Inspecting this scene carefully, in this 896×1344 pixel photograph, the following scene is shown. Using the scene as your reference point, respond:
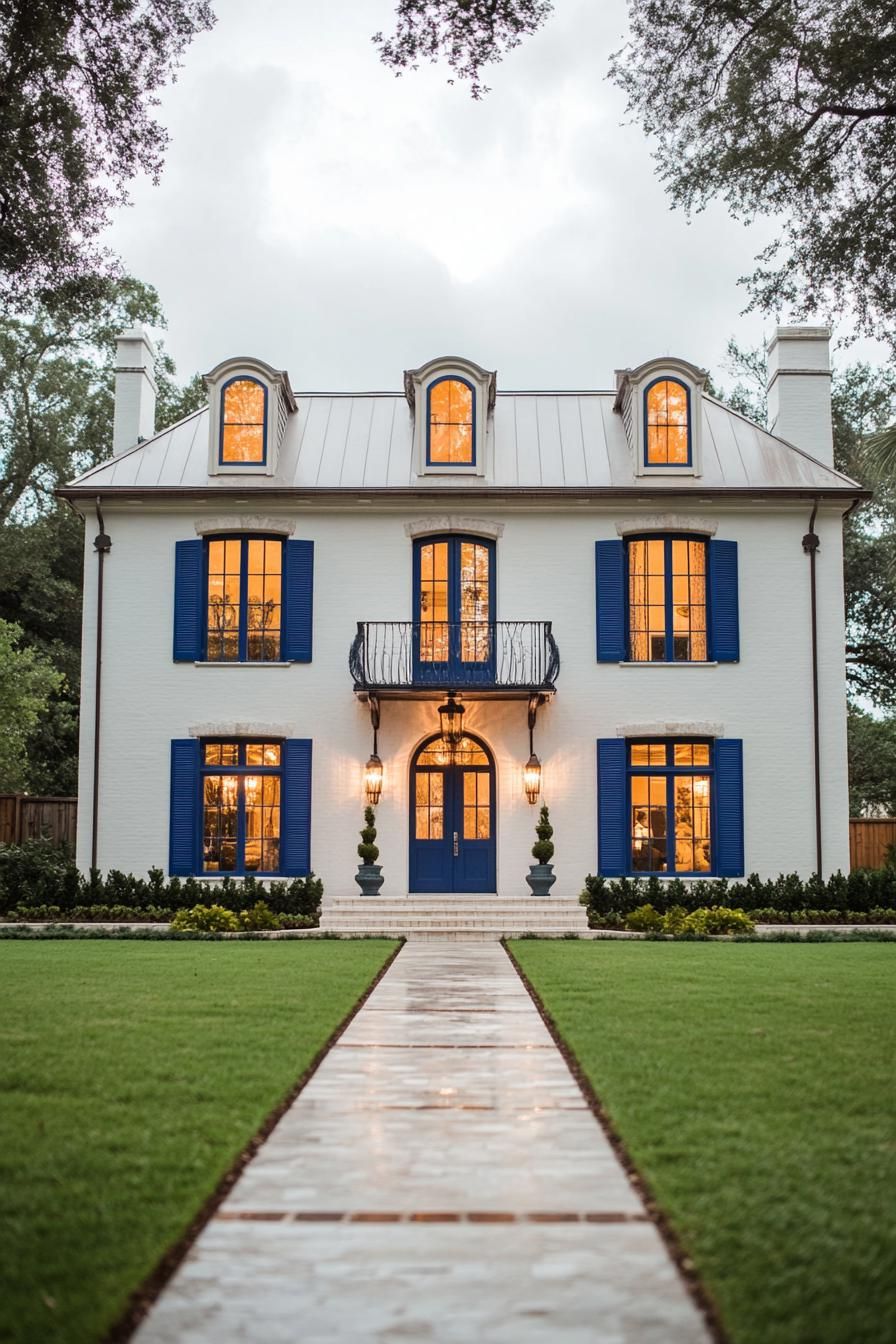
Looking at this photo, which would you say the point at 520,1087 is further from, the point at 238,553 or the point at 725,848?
the point at 238,553

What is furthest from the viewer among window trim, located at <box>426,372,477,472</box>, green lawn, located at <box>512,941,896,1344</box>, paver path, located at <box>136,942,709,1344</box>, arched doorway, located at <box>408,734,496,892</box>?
window trim, located at <box>426,372,477,472</box>

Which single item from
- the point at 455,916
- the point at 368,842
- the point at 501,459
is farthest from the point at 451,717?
the point at 501,459

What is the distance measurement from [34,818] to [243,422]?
8.18 m

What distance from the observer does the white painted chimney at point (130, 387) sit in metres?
21.9

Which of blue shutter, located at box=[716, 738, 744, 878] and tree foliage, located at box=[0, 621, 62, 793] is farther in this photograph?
tree foliage, located at box=[0, 621, 62, 793]

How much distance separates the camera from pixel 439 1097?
608 cm

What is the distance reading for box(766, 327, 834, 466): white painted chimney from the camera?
69.0 ft

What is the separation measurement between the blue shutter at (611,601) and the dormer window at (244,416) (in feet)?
17.2

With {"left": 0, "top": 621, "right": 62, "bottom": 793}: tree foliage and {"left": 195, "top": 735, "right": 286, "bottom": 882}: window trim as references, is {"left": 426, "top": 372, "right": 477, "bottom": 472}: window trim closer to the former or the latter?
{"left": 195, "top": 735, "right": 286, "bottom": 882}: window trim

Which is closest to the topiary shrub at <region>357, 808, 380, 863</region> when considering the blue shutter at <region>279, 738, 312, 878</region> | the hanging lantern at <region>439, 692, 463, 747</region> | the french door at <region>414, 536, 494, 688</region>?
the blue shutter at <region>279, 738, 312, 878</region>

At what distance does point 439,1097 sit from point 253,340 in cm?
7026

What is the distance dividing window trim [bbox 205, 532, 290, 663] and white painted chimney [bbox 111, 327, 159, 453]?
3510 millimetres

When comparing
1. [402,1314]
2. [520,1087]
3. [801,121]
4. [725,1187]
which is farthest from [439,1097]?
[801,121]

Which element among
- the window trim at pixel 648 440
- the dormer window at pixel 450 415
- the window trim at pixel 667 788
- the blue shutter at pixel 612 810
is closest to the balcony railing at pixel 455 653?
the blue shutter at pixel 612 810
